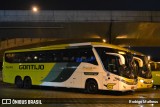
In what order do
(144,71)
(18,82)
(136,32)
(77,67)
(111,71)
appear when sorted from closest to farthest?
(111,71) → (77,67) → (144,71) → (18,82) → (136,32)

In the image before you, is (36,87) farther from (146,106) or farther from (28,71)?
(146,106)

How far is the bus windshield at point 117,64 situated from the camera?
72.6ft

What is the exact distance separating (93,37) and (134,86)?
2115 cm

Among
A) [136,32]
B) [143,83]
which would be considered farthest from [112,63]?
[136,32]

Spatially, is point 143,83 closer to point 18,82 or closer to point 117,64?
point 117,64

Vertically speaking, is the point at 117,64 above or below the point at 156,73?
above

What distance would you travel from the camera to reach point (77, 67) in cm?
2442

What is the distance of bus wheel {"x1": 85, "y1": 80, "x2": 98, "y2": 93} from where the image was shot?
2302 cm

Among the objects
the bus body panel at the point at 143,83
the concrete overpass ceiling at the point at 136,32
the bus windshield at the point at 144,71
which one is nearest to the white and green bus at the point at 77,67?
the bus body panel at the point at 143,83

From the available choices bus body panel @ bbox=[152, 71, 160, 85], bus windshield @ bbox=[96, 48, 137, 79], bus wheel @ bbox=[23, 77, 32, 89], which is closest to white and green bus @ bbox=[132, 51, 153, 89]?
bus windshield @ bbox=[96, 48, 137, 79]

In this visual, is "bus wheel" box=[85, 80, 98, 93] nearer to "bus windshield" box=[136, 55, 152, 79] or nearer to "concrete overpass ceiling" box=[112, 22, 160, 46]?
"bus windshield" box=[136, 55, 152, 79]

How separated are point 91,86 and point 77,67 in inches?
69.6

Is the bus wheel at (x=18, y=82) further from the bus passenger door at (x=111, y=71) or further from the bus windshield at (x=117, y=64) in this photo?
the bus passenger door at (x=111, y=71)

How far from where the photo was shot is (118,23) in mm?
40250
